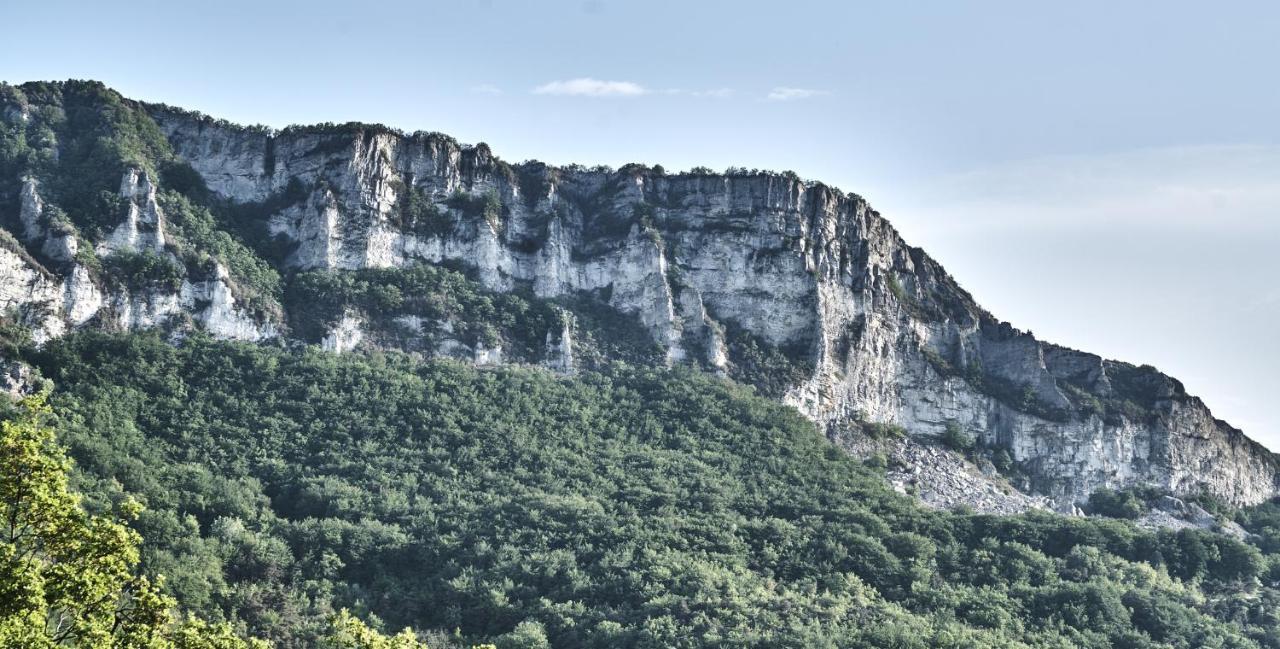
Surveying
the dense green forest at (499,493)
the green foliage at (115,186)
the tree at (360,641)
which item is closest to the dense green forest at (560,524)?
the dense green forest at (499,493)

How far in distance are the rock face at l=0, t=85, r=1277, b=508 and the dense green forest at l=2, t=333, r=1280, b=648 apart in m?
7.65

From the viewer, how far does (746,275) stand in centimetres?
10725

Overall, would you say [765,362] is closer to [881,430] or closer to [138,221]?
[881,430]

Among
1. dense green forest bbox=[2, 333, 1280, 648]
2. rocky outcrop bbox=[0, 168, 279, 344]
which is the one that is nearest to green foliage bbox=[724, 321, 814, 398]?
dense green forest bbox=[2, 333, 1280, 648]

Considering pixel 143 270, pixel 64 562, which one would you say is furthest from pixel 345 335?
pixel 64 562

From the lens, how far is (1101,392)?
4466 inches

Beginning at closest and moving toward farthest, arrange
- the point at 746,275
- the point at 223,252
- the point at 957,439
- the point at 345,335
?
the point at 345,335, the point at 223,252, the point at 957,439, the point at 746,275

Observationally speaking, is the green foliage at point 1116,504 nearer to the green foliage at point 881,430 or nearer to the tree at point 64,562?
the green foliage at point 881,430

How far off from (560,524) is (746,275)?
34.7 meters

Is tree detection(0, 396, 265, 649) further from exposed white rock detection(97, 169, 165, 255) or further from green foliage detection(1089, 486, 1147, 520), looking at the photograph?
green foliage detection(1089, 486, 1147, 520)

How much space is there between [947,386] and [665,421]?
26065mm

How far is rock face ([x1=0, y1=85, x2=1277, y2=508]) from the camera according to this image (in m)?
101

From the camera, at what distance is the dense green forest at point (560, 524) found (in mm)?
68812

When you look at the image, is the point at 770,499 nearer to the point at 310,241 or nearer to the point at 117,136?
the point at 310,241
